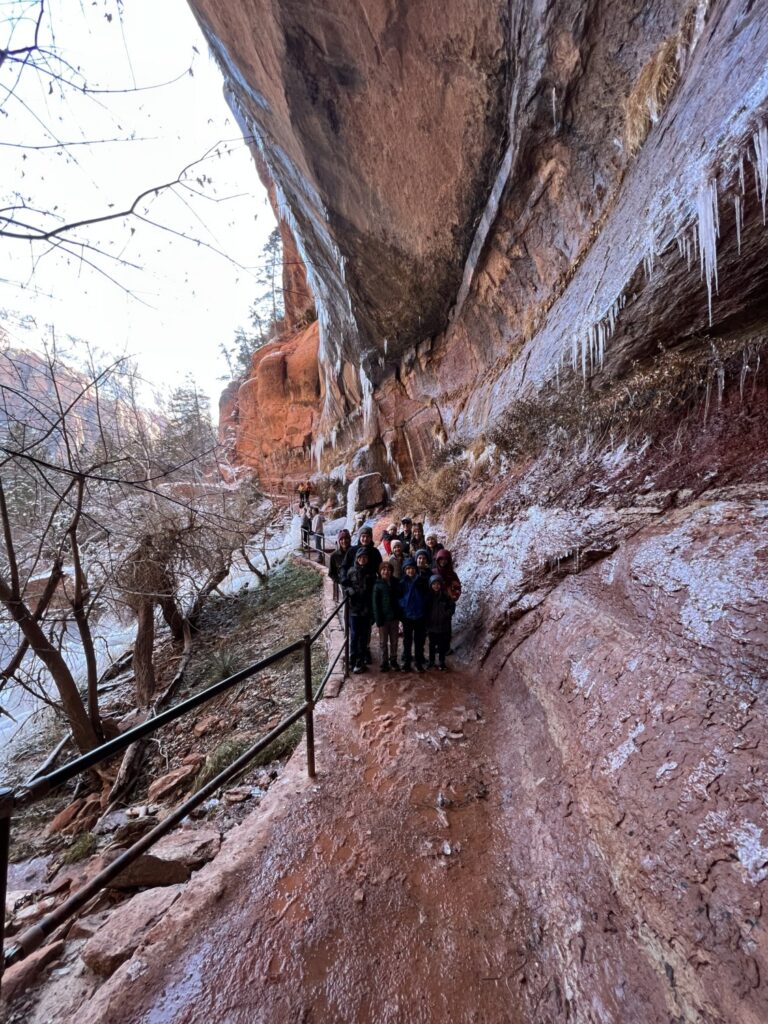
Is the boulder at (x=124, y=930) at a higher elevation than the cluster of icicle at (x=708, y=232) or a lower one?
lower

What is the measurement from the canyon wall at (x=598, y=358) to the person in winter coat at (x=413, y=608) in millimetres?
672

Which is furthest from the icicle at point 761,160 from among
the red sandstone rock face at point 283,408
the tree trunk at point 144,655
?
the red sandstone rock face at point 283,408

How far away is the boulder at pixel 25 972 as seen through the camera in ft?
6.09

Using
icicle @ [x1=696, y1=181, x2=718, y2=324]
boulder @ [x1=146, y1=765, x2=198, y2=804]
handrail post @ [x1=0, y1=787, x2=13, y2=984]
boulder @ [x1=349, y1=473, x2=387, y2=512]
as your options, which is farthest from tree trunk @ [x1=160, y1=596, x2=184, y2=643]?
icicle @ [x1=696, y1=181, x2=718, y2=324]

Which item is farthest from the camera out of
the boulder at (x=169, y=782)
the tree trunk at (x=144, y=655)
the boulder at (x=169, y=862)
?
the tree trunk at (x=144, y=655)

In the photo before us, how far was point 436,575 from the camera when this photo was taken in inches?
201

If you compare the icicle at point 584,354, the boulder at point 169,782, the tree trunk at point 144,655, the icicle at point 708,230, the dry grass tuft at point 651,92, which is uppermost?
the dry grass tuft at point 651,92

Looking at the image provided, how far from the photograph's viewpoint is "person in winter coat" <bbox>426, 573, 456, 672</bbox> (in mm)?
5020

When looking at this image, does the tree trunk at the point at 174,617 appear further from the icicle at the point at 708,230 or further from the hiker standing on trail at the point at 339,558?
the icicle at the point at 708,230

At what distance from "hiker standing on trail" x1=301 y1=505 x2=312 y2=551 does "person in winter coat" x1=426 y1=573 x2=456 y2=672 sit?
9.31 m

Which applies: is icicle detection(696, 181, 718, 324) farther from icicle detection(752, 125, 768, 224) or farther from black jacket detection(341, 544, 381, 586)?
black jacket detection(341, 544, 381, 586)

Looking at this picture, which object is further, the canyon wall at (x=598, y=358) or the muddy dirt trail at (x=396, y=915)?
the canyon wall at (x=598, y=358)

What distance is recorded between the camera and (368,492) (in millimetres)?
15250

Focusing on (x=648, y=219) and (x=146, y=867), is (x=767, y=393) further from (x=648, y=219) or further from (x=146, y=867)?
(x=146, y=867)
